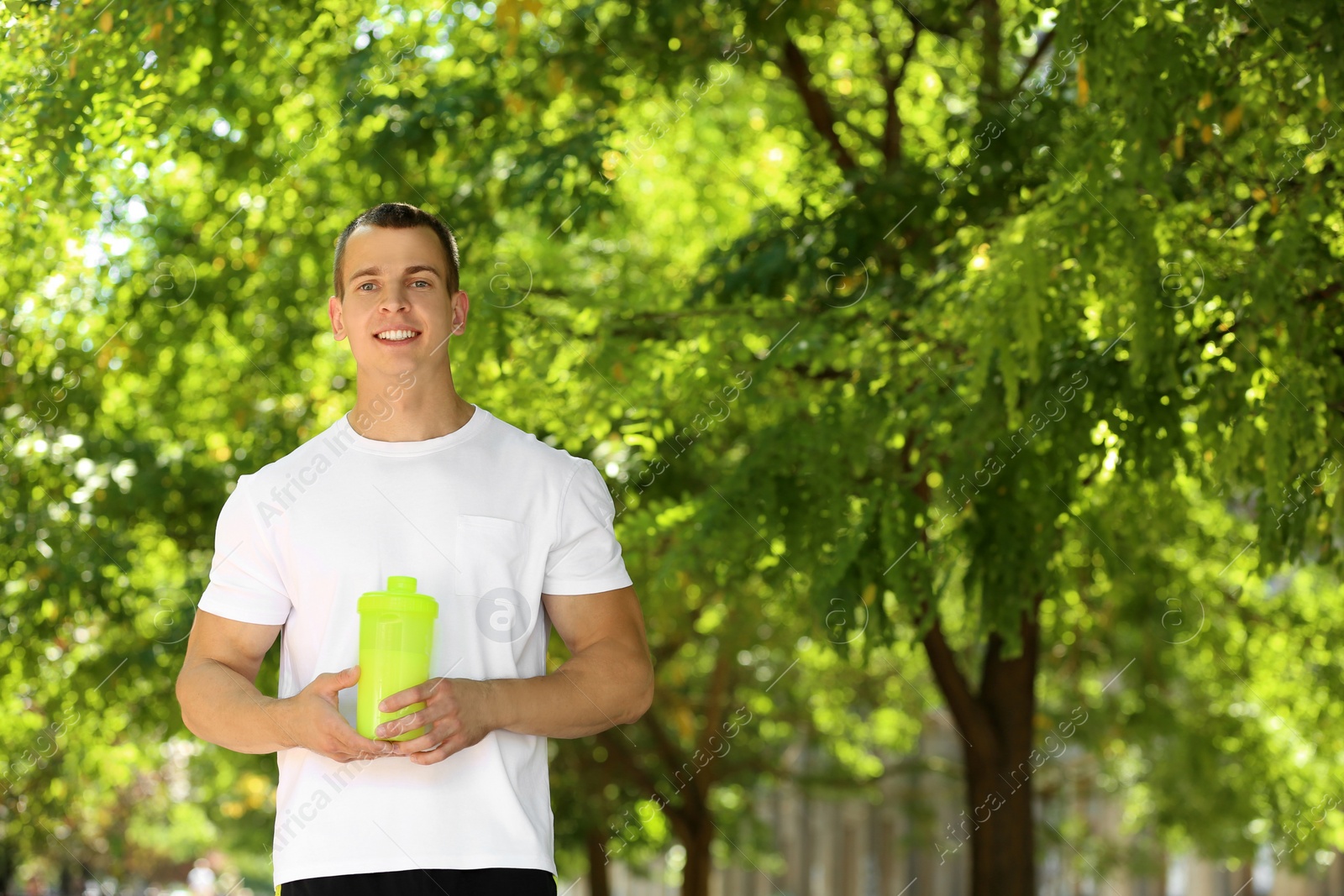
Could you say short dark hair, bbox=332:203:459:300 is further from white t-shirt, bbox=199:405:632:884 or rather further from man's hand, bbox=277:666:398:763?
man's hand, bbox=277:666:398:763

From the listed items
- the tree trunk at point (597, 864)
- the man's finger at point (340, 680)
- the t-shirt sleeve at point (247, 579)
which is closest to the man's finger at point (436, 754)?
the man's finger at point (340, 680)

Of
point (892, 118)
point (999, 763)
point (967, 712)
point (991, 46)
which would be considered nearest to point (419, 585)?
point (967, 712)

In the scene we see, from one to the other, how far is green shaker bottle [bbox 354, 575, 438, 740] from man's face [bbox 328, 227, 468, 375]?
0.50 m

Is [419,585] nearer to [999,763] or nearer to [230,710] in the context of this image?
[230,710]

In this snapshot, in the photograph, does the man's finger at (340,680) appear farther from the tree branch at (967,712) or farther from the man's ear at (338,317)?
the tree branch at (967,712)

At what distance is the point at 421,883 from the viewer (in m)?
2.21

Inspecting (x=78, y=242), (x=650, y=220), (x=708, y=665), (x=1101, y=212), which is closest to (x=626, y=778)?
(x=708, y=665)

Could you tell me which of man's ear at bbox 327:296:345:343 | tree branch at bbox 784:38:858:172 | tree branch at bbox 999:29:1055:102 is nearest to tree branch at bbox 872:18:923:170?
tree branch at bbox 784:38:858:172

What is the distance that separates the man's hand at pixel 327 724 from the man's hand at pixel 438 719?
0.11 ft

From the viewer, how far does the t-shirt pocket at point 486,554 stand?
235 cm

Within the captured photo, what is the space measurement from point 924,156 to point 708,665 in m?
7.62

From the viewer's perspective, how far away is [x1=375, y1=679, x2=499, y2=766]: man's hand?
2.07 m

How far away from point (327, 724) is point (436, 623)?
0.28 metres

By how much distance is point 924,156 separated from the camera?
22.8ft
